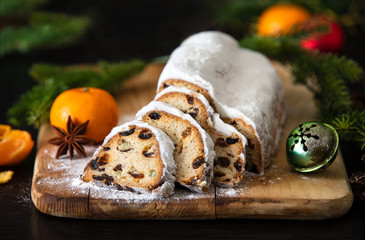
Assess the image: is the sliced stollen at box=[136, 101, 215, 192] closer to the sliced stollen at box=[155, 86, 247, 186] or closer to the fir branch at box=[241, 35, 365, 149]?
the sliced stollen at box=[155, 86, 247, 186]

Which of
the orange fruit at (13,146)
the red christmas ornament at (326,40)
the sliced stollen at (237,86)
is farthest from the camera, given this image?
the red christmas ornament at (326,40)

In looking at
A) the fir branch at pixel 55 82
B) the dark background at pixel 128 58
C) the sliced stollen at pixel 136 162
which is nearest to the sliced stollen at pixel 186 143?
the sliced stollen at pixel 136 162

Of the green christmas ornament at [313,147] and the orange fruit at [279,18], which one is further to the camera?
the orange fruit at [279,18]

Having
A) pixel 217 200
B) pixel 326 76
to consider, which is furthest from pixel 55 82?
pixel 326 76

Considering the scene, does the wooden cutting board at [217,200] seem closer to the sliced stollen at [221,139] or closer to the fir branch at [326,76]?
the sliced stollen at [221,139]

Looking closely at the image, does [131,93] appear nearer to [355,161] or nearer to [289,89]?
[289,89]

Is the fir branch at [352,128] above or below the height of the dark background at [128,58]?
above

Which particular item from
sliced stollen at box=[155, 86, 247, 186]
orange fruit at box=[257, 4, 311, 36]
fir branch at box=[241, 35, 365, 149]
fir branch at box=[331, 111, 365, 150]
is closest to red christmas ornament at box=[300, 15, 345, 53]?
orange fruit at box=[257, 4, 311, 36]

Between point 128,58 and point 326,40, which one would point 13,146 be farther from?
point 326,40
